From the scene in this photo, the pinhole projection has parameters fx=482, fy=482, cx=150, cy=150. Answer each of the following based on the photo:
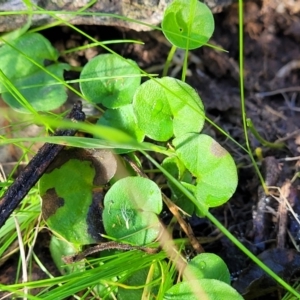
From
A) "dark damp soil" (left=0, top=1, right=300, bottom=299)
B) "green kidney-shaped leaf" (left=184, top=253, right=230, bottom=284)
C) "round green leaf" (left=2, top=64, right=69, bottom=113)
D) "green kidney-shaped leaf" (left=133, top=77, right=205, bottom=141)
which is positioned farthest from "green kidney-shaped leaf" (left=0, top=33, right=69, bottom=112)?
"green kidney-shaped leaf" (left=184, top=253, right=230, bottom=284)

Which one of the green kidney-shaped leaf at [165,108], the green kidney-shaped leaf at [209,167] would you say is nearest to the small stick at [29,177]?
the green kidney-shaped leaf at [165,108]

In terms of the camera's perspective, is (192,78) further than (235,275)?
Yes

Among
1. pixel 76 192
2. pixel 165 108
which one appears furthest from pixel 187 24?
pixel 76 192

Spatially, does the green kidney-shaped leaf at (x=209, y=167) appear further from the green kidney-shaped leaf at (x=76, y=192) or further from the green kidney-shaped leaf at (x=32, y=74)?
the green kidney-shaped leaf at (x=32, y=74)

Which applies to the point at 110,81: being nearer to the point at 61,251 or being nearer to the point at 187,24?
the point at 187,24

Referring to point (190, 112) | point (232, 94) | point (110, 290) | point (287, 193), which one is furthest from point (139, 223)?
point (232, 94)

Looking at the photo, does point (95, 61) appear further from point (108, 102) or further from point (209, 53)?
point (209, 53)

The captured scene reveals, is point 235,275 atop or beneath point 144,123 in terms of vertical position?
beneath

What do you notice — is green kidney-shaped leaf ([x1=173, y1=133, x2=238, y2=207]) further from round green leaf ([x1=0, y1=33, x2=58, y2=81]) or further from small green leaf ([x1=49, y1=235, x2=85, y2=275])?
round green leaf ([x1=0, y1=33, x2=58, y2=81])
